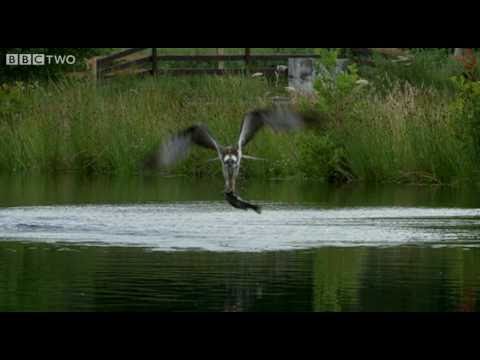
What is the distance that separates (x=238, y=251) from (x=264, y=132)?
541 inches

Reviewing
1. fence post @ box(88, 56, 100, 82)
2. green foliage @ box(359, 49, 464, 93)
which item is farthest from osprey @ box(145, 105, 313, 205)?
fence post @ box(88, 56, 100, 82)

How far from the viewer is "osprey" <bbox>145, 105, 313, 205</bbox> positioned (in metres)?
18.3

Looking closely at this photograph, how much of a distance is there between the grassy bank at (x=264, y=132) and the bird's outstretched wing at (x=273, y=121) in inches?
374

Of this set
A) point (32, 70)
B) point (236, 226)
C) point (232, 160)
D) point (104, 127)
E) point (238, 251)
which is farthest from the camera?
point (32, 70)

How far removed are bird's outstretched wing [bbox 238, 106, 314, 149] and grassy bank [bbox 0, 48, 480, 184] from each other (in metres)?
9.50

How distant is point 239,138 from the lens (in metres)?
18.5

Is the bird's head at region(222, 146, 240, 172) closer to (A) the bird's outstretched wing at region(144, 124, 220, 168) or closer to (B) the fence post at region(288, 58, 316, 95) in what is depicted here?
(A) the bird's outstretched wing at region(144, 124, 220, 168)

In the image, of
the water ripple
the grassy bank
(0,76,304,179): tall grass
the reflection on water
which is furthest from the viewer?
(0,76,304,179): tall grass

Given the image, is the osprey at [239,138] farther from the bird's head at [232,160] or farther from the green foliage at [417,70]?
the green foliage at [417,70]

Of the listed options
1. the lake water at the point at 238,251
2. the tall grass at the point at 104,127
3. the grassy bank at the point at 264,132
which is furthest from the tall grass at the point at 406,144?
the lake water at the point at 238,251

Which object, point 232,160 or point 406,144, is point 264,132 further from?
point 232,160

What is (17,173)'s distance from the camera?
32.9 metres

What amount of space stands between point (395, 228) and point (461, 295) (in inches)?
233

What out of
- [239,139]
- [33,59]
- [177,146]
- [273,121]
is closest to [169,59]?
[33,59]
